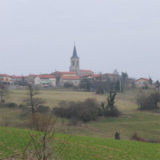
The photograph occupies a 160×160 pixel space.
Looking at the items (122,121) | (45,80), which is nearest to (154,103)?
(122,121)

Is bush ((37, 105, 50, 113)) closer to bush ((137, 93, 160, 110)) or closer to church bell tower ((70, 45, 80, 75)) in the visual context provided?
bush ((137, 93, 160, 110))

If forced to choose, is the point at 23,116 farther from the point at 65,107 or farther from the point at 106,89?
the point at 106,89

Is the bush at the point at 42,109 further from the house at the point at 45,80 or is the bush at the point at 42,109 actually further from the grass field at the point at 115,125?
the house at the point at 45,80

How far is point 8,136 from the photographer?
14.2 meters

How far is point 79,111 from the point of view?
127ft

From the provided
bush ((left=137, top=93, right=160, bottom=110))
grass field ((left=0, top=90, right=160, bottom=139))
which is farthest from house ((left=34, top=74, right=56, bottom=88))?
grass field ((left=0, top=90, right=160, bottom=139))

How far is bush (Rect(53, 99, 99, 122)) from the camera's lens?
123 feet

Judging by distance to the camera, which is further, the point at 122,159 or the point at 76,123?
the point at 76,123

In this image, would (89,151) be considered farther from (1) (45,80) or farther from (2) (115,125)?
(1) (45,80)

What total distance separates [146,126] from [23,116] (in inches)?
769

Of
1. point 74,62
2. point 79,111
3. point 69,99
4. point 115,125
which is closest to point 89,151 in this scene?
point 115,125

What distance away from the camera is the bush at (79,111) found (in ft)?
123

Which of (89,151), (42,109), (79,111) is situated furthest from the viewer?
(42,109)

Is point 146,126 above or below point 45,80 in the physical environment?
below
